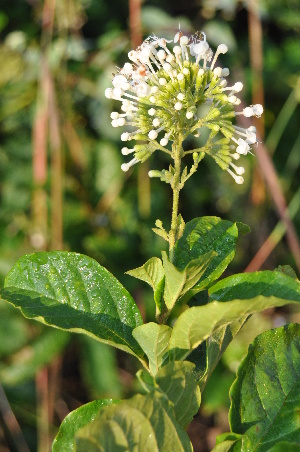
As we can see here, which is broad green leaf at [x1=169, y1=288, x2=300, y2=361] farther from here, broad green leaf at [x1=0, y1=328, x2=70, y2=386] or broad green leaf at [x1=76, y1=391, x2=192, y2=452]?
broad green leaf at [x1=0, y1=328, x2=70, y2=386]

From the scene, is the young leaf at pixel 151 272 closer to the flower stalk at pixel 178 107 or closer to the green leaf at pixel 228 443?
the flower stalk at pixel 178 107

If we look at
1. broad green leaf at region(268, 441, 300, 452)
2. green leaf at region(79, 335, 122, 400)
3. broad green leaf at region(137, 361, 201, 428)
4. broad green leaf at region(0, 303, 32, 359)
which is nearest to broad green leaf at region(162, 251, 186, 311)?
broad green leaf at region(137, 361, 201, 428)

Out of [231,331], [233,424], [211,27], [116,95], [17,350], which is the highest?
[211,27]

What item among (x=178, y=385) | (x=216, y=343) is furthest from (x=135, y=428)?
(x=216, y=343)

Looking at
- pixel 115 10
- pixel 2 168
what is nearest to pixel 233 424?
pixel 2 168

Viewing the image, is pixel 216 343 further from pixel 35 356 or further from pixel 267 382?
pixel 35 356

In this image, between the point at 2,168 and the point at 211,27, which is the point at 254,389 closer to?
the point at 2,168
